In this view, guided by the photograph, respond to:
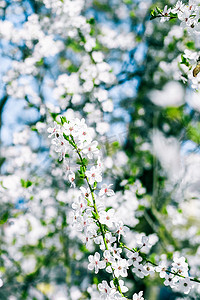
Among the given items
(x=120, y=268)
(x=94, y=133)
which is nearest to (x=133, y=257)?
(x=120, y=268)

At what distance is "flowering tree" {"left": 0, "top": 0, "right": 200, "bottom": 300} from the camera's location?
13.3 ft

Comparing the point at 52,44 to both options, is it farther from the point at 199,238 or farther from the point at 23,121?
the point at 199,238

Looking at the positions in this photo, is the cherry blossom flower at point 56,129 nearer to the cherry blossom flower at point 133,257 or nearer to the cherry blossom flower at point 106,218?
the cherry blossom flower at point 106,218

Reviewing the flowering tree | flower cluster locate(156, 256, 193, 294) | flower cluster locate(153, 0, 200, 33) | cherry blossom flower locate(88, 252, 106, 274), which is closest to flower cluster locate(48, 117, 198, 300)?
cherry blossom flower locate(88, 252, 106, 274)

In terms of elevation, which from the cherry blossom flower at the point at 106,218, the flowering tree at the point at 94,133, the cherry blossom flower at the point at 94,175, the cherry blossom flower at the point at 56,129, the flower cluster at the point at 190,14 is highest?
the flower cluster at the point at 190,14

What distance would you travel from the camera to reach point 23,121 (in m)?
5.16

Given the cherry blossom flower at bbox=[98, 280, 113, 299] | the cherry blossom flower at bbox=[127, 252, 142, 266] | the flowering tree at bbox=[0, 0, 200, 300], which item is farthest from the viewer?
the flowering tree at bbox=[0, 0, 200, 300]

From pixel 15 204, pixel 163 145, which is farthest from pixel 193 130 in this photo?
pixel 15 204

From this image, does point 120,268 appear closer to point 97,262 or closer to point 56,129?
point 97,262

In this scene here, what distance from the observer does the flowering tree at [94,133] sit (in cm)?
405

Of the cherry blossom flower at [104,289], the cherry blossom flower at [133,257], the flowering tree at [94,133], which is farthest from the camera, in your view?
the flowering tree at [94,133]

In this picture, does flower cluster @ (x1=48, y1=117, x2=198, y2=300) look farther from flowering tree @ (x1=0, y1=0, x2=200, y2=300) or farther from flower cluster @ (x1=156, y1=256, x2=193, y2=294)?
flowering tree @ (x1=0, y1=0, x2=200, y2=300)

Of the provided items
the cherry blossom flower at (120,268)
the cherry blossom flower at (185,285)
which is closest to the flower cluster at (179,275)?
the cherry blossom flower at (185,285)

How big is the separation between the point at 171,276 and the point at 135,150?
3788 millimetres
